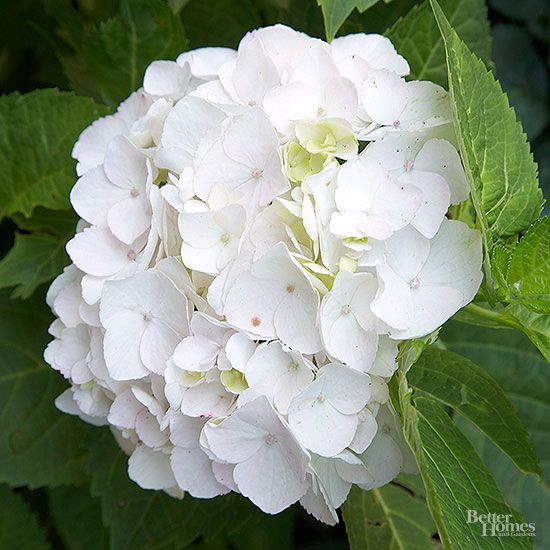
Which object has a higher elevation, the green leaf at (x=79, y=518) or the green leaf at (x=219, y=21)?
the green leaf at (x=219, y=21)

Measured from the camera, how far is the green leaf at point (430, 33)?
0.90 m

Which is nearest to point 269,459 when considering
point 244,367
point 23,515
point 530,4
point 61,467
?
point 244,367

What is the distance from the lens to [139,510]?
1.02m

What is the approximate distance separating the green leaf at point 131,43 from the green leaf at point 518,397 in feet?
1.68

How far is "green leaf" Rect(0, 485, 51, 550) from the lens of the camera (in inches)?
48.1

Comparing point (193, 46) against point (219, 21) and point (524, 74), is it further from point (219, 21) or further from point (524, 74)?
point (524, 74)

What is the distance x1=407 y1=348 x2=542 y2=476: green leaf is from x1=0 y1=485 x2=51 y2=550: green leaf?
2.27ft

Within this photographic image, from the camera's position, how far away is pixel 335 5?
30.8 inches

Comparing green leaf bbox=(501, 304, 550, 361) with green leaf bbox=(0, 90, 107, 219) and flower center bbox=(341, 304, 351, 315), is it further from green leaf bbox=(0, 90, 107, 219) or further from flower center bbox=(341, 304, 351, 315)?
green leaf bbox=(0, 90, 107, 219)

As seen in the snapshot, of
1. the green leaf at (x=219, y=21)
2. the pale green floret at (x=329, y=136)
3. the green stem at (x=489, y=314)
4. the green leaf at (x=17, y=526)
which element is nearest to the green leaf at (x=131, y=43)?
the green leaf at (x=219, y=21)

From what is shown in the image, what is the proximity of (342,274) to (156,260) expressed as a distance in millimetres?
174

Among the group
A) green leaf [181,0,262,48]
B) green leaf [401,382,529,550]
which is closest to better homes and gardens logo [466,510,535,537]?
green leaf [401,382,529,550]

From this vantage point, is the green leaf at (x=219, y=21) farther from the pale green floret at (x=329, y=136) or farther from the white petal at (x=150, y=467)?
the white petal at (x=150, y=467)

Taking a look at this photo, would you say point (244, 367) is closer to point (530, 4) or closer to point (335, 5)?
point (335, 5)
